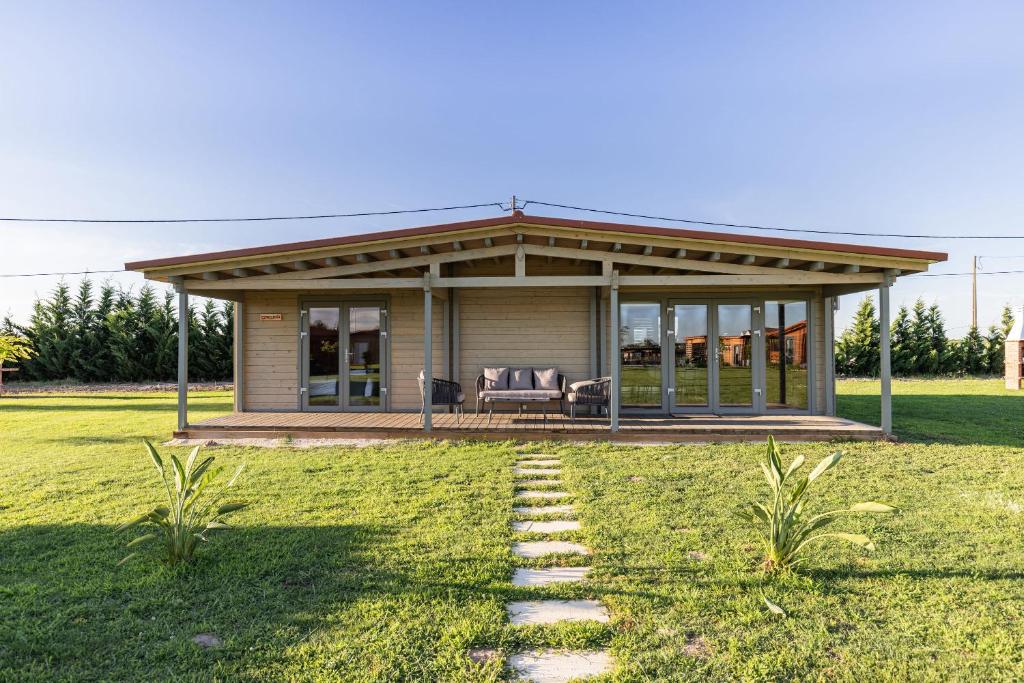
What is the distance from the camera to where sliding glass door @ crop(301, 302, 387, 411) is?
8.75m

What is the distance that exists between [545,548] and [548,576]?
0.42 metres

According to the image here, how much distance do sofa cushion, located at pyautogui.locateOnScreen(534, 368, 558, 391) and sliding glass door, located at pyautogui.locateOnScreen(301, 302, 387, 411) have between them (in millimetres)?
2510

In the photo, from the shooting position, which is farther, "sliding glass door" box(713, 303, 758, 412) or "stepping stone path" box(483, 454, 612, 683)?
"sliding glass door" box(713, 303, 758, 412)

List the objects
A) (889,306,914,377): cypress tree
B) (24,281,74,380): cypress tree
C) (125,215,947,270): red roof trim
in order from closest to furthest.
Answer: (125,215,947,270): red roof trim, (24,281,74,380): cypress tree, (889,306,914,377): cypress tree

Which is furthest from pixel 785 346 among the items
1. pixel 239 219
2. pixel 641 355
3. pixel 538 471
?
pixel 239 219

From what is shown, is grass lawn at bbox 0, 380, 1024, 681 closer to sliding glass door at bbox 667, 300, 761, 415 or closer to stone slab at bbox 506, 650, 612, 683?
stone slab at bbox 506, 650, 612, 683

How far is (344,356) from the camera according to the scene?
8766mm

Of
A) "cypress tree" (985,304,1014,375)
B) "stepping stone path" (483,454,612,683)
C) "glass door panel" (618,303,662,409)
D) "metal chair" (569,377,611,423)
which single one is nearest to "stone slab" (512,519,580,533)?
"stepping stone path" (483,454,612,683)

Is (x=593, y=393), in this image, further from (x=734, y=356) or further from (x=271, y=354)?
(x=271, y=354)

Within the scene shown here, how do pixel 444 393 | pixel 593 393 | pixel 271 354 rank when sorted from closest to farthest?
pixel 593 393, pixel 444 393, pixel 271 354

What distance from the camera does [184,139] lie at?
619 inches

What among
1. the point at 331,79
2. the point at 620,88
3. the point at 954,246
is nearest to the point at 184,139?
the point at 331,79

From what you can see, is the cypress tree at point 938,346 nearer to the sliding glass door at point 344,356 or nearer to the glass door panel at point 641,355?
the glass door panel at point 641,355

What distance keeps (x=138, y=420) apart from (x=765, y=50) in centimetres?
1575
